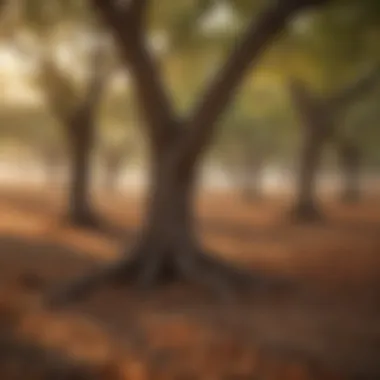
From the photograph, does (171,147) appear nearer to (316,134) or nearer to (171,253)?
(171,253)

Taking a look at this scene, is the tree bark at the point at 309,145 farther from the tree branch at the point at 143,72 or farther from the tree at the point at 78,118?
the tree at the point at 78,118

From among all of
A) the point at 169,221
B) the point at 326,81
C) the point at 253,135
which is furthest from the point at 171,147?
the point at 326,81

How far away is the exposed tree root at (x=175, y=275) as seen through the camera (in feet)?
10.3

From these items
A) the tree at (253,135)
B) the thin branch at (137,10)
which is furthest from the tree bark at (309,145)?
the thin branch at (137,10)

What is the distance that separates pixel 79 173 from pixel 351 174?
3.83 feet

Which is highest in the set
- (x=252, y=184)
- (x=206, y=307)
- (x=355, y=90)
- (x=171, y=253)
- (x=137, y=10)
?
(x=137, y=10)

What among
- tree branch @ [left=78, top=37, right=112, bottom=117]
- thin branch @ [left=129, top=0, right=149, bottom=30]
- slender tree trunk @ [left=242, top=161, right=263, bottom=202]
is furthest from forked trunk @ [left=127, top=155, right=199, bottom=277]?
thin branch @ [left=129, top=0, right=149, bottom=30]

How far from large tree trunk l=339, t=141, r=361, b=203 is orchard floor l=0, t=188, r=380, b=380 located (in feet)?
0.27

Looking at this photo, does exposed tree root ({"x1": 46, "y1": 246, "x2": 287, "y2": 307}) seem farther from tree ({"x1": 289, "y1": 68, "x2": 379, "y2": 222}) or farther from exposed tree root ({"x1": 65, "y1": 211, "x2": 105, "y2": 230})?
tree ({"x1": 289, "y1": 68, "x2": 379, "y2": 222})

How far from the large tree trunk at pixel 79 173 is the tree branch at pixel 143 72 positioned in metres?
0.35

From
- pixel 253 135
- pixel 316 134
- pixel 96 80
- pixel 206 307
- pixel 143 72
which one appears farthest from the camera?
pixel 253 135

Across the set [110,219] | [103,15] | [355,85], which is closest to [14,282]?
[110,219]

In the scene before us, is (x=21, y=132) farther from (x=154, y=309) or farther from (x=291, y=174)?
(x=291, y=174)

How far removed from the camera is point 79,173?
316 cm
